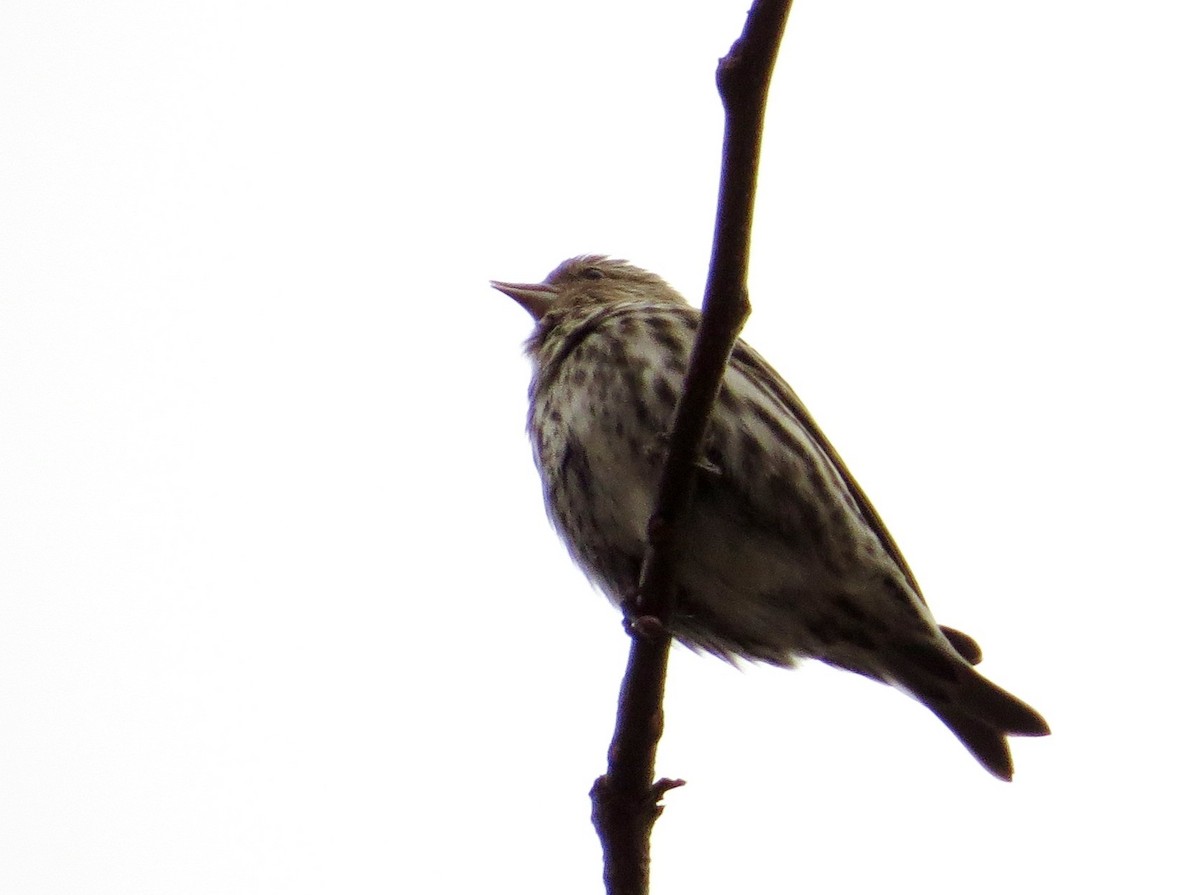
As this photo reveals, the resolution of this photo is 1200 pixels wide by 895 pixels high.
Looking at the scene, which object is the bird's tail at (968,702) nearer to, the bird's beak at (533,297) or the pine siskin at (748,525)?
the pine siskin at (748,525)

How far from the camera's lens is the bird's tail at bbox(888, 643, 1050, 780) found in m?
5.04

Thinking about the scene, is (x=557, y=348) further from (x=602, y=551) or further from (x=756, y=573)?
(x=756, y=573)

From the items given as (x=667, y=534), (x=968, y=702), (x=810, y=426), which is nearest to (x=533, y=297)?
(x=810, y=426)

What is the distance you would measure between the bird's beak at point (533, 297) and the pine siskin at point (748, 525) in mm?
1345

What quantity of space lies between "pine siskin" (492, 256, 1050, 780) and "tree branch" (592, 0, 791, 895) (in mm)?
887

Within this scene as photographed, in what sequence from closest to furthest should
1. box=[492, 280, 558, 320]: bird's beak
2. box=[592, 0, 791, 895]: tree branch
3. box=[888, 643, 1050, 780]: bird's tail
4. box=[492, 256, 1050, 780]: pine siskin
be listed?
box=[592, 0, 791, 895]: tree branch < box=[492, 256, 1050, 780]: pine siskin < box=[888, 643, 1050, 780]: bird's tail < box=[492, 280, 558, 320]: bird's beak

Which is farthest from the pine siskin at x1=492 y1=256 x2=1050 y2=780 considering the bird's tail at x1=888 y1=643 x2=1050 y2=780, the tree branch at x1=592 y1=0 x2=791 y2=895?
the tree branch at x1=592 y1=0 x2=791 y2=895

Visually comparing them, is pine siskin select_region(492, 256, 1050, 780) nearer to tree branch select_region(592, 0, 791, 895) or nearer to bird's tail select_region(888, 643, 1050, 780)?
bird's tail select_region(888, 643, 1050, 780)

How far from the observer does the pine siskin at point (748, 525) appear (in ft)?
15.2

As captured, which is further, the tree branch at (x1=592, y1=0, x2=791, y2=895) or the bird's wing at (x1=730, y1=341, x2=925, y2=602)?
the bird's wing at (x1=730, y1=341, x2=925, y2=602)

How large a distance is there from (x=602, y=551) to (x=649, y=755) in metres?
1.47

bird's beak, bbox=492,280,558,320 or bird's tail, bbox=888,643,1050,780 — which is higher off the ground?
bird's beak, bbox=492,280,558,320

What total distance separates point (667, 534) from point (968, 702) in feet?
6.72

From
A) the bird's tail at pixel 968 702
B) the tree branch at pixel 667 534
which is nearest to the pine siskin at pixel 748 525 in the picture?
the bird's tail at pixel 968 702
